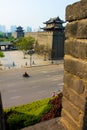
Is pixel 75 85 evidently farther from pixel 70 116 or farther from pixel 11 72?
pixel 11 72

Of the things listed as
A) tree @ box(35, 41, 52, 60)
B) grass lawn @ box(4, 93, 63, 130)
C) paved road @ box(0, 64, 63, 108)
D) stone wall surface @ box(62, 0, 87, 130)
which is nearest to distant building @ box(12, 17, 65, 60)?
tree @ box(35, 41, 52, 60)

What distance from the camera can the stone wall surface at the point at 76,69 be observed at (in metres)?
2.14

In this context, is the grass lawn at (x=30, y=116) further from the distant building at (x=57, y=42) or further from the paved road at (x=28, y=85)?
the distant building at (x=57, y=42)

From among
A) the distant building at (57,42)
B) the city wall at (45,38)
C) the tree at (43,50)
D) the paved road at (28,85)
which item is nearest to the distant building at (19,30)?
the city wall at (45,38)

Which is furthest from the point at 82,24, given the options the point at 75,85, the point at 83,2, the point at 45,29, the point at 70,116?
the point at 45,29

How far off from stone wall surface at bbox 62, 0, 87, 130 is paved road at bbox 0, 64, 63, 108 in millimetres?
15602

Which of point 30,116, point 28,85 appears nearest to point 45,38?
point 28,85

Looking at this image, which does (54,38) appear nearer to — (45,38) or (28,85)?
(45,38)

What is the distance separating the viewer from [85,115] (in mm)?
2186

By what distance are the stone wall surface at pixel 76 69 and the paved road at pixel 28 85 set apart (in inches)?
614

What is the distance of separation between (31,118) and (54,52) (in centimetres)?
3440

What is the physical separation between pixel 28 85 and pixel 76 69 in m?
21.9

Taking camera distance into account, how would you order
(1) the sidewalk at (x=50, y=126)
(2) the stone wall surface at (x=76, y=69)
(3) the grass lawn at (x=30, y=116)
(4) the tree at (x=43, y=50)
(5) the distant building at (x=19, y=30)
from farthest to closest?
(5) the distant building at (x=19, y=30) → (4) the tree at (x=43, y=50) → (3) the grass lawn at (x=30, y=116) → (1) the sidewalk at (x=50, y=126) → (2) the stone wall surface at (x=76, y=69)

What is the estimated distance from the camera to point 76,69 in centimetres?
227
